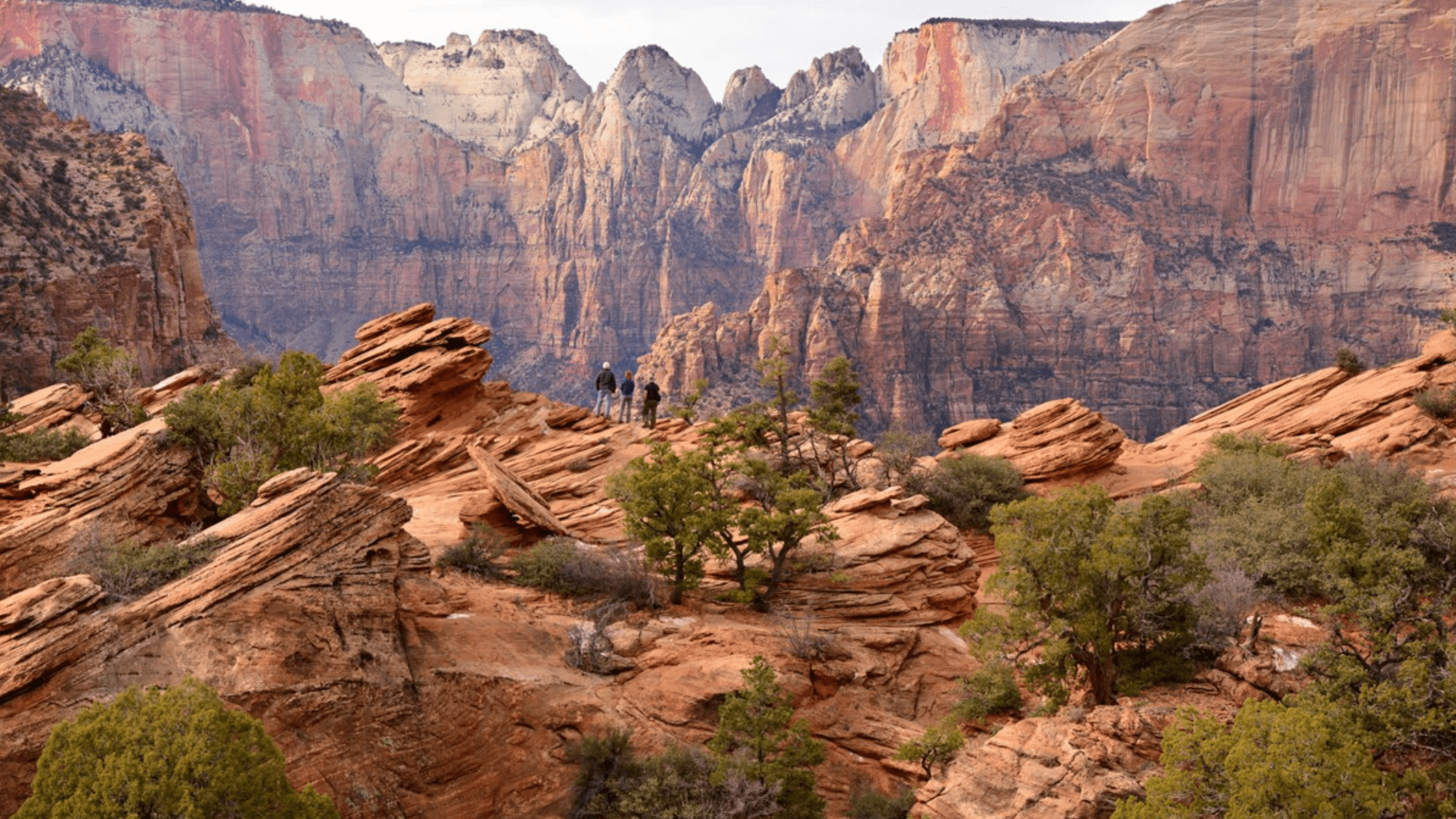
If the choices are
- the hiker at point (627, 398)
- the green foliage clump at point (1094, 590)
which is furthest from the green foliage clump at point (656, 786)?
the hiker at point (627, 398)

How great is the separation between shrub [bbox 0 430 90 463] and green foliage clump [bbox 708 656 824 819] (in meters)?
20.7

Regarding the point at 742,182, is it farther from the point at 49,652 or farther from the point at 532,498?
the point at 49,652

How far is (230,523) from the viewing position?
65.9ft

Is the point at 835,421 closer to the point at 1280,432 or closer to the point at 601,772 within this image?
the point at 601,772

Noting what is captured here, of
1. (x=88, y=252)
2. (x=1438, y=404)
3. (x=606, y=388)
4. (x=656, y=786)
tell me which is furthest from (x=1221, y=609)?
(x=88, y=252)

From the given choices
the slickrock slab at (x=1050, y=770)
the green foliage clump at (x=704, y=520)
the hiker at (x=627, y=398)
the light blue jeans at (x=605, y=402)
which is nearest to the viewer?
the slickrock slab at (x=1050, y=770)

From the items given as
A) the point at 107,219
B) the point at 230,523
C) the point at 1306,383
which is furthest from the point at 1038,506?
the point at 107,219

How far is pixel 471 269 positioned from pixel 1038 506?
17950 centimetres

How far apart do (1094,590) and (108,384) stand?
32.2m

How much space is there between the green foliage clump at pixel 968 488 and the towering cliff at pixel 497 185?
5540 inches

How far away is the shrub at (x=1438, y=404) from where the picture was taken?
3675 centimetres

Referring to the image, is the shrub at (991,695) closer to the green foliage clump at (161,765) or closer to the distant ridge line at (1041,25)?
the green foliage clump at (161,765)

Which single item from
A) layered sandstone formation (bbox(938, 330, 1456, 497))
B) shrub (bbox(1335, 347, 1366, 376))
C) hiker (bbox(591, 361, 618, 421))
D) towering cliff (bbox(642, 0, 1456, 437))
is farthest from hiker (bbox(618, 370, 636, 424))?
towering cliff (bbox(642, 0, 1456, 437))

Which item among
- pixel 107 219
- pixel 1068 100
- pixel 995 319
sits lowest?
pixel 995 319
